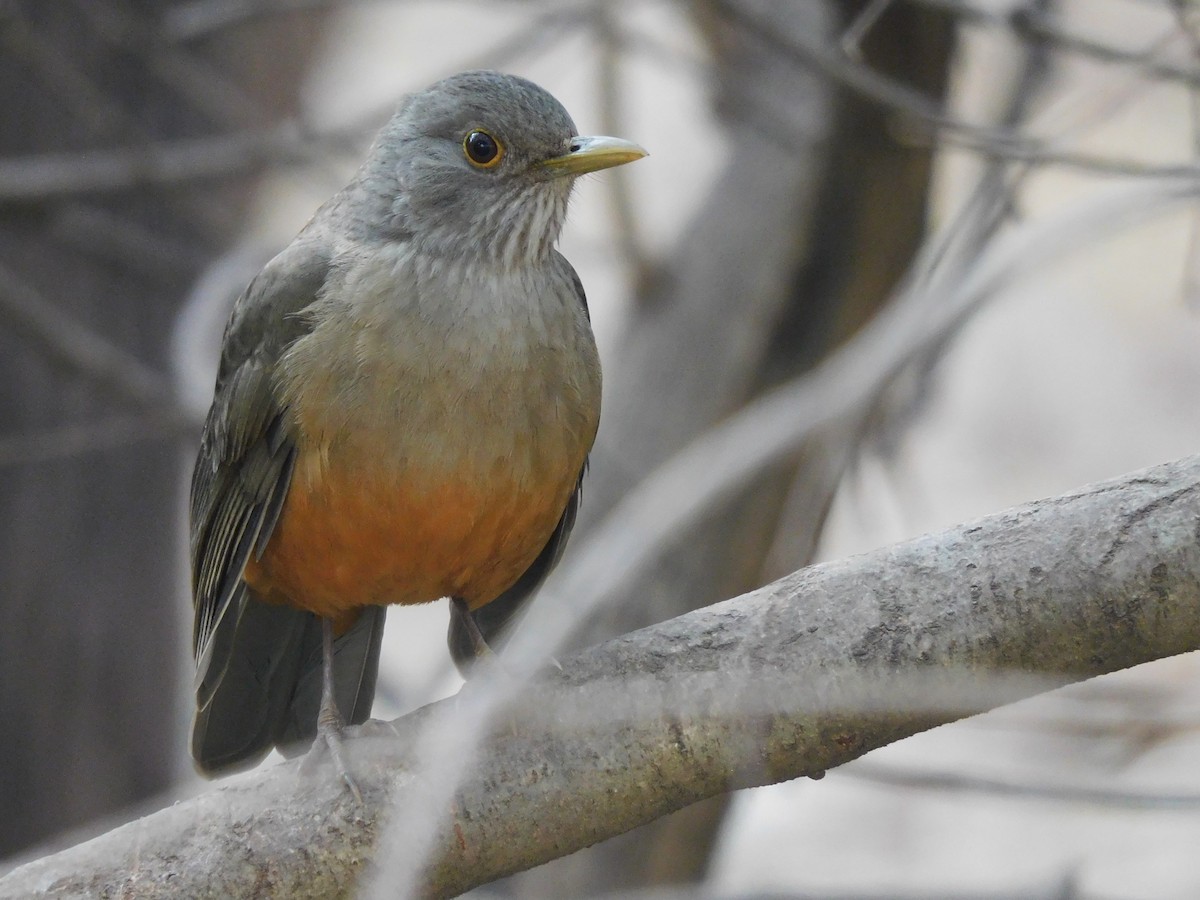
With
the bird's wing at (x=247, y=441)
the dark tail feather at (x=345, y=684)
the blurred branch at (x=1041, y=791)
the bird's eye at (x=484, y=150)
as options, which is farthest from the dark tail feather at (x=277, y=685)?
the blurred branch at (x=1041, y=791)

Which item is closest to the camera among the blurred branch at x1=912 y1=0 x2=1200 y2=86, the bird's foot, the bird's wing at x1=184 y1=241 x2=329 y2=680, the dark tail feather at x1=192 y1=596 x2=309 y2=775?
the bird's foot

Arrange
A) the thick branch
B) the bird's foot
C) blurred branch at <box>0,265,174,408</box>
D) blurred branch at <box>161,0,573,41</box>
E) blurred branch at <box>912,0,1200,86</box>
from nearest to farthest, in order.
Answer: the thick branch, the bird's foot, blurred branch at <box>912,0,1200,86</box>, blurred branch at <box>0,265,174,408</box>, blurred branch at <box>161,0,573,41</box>

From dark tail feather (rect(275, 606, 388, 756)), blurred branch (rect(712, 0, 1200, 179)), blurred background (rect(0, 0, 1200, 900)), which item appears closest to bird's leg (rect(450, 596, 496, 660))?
dark tail feather (rect(275, 606, 388, 756))

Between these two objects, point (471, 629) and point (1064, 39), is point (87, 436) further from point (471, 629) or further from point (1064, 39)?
point (1064, 39)

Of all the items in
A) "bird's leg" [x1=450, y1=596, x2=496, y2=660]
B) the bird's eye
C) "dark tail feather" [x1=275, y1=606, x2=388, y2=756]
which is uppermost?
the bird's eye

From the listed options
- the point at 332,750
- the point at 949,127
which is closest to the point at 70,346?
the point at 332,750

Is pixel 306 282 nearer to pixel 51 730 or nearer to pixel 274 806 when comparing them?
pixel 274 806

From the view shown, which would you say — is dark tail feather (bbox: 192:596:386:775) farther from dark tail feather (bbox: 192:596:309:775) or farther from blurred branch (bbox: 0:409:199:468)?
blurred branch (bbox: 0:409:199:468)

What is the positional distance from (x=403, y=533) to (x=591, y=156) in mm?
1152

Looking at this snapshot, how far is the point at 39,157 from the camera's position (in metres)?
6.43

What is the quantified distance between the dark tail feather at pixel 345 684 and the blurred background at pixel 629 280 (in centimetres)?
68

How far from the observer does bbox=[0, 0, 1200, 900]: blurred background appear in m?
4.61

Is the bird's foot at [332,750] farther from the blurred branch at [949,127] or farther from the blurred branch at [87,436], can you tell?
the blurred branch at [87,436]

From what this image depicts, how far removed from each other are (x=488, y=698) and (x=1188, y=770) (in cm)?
780
